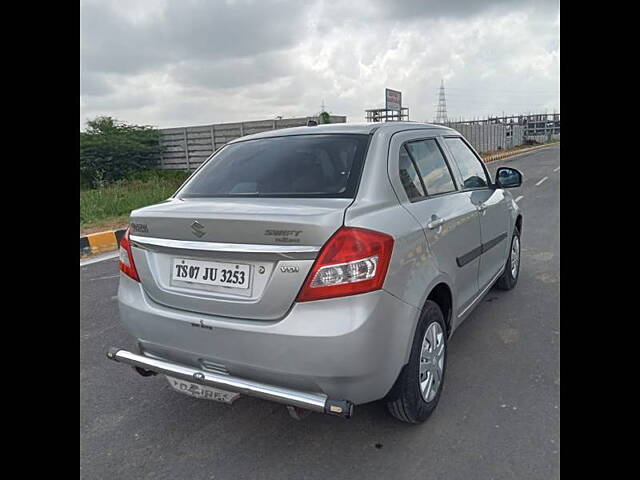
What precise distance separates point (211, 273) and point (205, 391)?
570 millimetres

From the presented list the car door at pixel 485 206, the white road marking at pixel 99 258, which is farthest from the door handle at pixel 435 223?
the white road marking at pixel 99 258

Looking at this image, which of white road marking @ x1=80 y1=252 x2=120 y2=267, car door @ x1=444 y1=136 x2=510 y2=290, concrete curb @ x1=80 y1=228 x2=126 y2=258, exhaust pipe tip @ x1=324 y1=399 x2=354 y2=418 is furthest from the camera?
concrete curb @ x1=80 y1=228 x2=126 y2=258

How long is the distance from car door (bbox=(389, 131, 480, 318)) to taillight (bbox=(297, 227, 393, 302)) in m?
0.55

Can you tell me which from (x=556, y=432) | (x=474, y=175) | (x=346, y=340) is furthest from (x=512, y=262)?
(x=346, y=340)

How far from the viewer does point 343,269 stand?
2035mm

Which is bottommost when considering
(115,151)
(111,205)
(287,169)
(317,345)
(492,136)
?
(317,345)

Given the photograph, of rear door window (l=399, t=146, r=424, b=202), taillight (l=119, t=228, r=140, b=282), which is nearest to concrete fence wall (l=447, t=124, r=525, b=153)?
rear door window (l=399, t=146, r=424, b=202)

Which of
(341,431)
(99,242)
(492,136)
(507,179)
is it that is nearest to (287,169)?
(341,431)

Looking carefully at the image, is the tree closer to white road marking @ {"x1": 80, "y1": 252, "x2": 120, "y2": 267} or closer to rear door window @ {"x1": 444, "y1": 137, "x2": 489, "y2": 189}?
white road marking @ {"x1": 80, "y1": 252, "x2": 120, "y2": 267}

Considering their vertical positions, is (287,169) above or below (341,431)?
above

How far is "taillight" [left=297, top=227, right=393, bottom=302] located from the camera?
2.03 meters

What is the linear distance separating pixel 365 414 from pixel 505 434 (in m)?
0.73

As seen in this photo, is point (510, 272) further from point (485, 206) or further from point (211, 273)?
point (211, 273)
